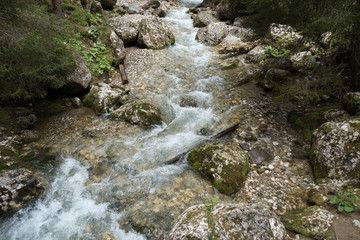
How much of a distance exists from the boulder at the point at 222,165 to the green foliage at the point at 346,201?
1962 millimetres

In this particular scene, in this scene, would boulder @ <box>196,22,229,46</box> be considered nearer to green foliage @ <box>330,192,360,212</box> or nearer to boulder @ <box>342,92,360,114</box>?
boulder @ <box>342,92,360,114</box>

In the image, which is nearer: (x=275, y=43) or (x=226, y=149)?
(x=226, y=149)

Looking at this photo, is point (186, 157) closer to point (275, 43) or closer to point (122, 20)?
point (275, 43)

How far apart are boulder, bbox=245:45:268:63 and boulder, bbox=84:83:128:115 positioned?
25.3ft

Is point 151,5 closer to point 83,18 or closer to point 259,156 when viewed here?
point 83,18

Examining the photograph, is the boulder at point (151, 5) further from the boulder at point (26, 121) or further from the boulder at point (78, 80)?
the boulder at point (26, 121)

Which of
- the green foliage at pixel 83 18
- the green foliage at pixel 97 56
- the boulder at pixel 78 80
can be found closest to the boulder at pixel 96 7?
the green foliage at pixel 83 18

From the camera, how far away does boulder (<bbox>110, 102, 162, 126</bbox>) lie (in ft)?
24.2

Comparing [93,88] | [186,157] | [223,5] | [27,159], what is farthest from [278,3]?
[223,5]

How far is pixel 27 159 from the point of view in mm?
5730

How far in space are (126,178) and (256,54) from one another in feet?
33.5

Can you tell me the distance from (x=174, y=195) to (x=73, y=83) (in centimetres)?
616

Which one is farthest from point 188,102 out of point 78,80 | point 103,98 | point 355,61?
point 355,61

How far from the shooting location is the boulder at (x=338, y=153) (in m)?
4.63
